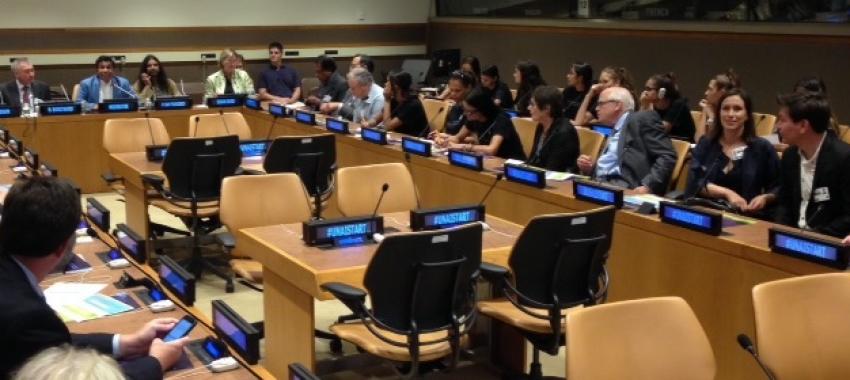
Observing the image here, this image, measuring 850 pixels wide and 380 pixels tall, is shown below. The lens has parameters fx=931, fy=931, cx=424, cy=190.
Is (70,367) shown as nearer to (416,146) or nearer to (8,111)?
(416,146)

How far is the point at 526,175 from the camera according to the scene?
185 inches

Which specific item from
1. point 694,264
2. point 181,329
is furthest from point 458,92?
point 181,329

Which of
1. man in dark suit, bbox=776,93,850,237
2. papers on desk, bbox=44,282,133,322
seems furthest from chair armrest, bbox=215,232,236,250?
man in dark suit, bbox=776,93,850,237

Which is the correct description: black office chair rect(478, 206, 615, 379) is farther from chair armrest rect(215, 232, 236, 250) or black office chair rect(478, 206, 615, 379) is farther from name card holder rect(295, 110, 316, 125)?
name card holder rect(295, 110, 316, 125)

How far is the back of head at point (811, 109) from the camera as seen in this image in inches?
147

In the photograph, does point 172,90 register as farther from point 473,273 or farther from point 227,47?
point 473,273

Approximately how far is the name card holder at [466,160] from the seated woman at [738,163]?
46.3 inches

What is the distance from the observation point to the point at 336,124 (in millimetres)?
6750

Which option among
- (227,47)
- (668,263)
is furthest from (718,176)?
(227,47)

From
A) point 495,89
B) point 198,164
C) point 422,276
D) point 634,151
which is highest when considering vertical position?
point 495,89

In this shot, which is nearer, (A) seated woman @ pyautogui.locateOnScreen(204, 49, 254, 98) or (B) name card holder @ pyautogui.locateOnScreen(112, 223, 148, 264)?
(B) name card holder @ pyautogui.locateOnScreen(112, 223, 148, 264)

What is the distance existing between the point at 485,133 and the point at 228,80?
377cm

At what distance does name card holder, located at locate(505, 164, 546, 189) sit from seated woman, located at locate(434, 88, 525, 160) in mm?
821

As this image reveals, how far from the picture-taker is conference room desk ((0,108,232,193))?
24.7 feet
